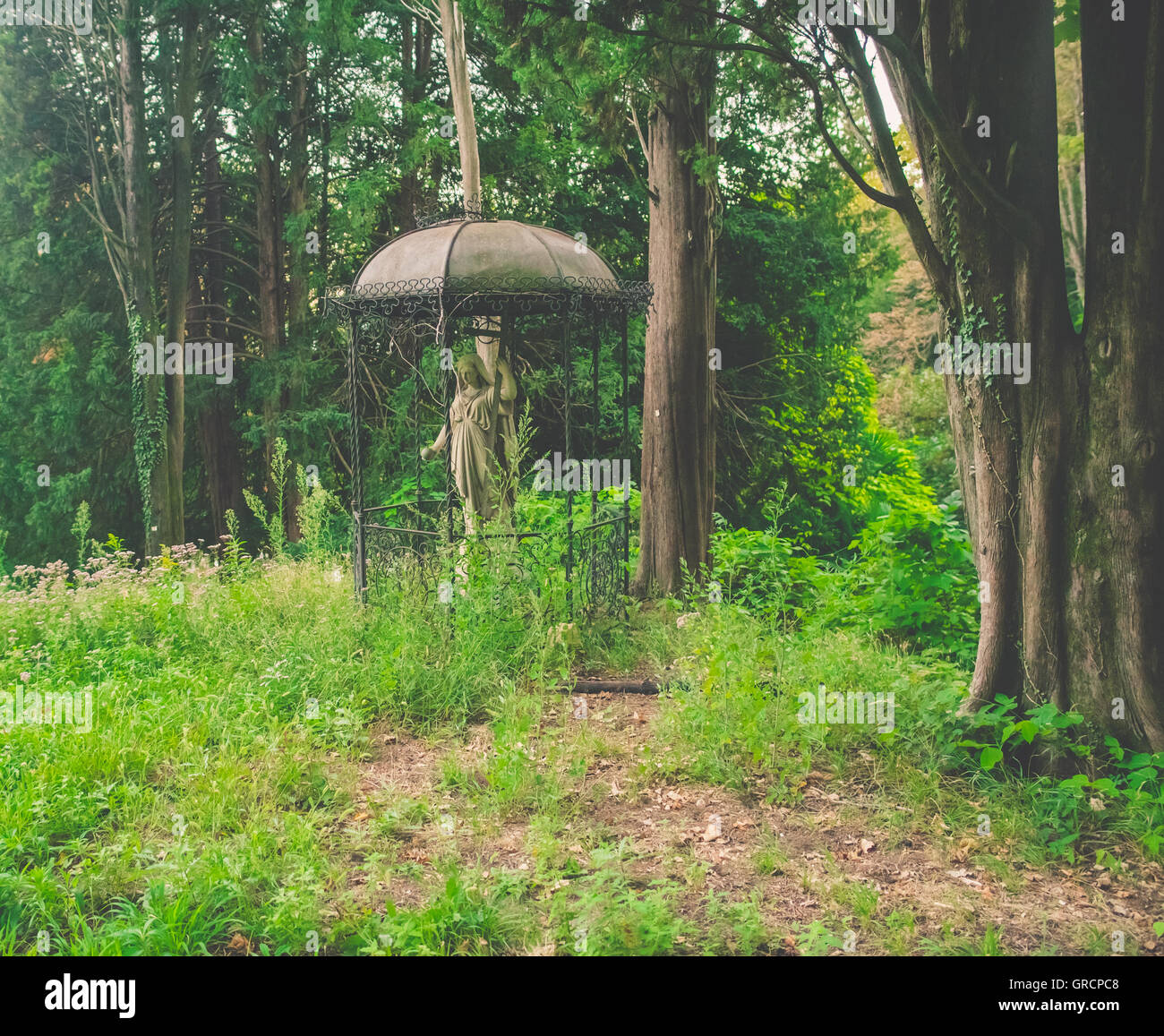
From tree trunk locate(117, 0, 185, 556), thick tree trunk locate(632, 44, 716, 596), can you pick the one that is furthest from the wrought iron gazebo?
tree trunk locate(117, 0, 185, 556)

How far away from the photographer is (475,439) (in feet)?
25.7

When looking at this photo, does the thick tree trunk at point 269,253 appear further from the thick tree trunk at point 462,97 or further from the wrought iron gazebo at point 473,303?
the wrought iron gazebo at point 473,303

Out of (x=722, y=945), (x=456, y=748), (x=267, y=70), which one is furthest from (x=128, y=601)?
(x=267, y=70)

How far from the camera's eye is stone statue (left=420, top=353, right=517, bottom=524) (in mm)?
7836

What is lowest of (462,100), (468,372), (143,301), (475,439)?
(475,439)

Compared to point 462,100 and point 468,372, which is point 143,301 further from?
point 468,372

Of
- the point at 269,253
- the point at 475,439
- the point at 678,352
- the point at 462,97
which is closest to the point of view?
the point at 475,439

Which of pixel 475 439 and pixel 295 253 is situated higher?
pixel 295 253

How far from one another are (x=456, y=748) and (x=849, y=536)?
448 inches

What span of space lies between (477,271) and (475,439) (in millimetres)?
1452

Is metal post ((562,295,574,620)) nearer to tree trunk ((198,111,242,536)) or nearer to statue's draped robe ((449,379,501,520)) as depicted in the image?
statue's draped robe ((449,379,501,520))

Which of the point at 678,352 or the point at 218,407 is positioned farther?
the point at 218,407

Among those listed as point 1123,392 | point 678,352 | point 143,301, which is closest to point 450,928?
point 1123,392

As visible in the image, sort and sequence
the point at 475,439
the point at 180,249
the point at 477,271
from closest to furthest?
1. the point at 477,271
2. the point at 475,439
3. the point at 180,249
